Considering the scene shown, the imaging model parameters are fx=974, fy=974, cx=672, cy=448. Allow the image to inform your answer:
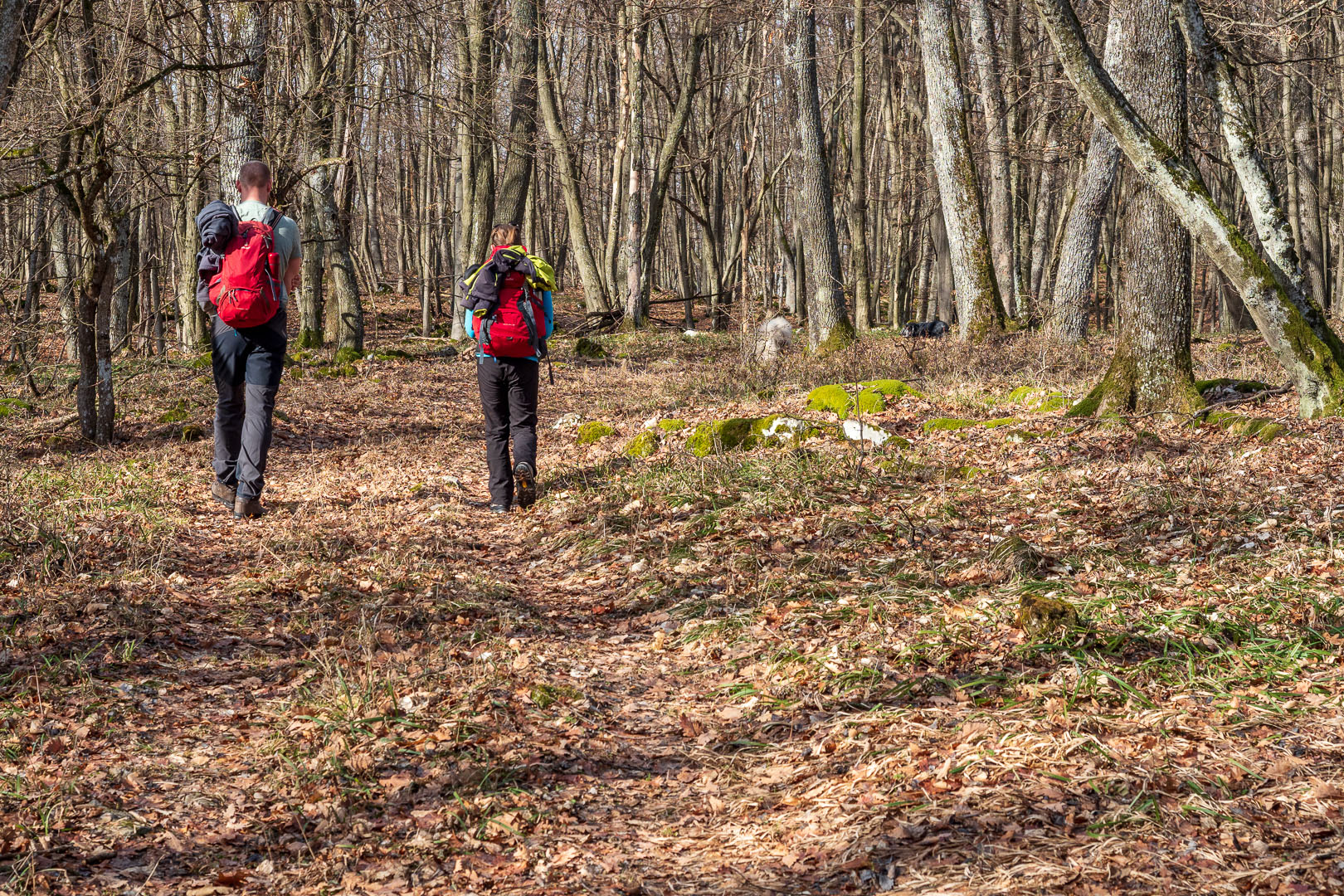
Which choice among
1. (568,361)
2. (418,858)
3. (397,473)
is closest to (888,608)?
(418,858)

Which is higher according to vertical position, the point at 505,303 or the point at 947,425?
the point at 505,303

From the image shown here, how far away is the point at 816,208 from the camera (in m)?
14.1

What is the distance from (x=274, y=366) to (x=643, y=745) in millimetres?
4343

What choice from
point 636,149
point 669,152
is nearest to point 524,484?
point 636,149

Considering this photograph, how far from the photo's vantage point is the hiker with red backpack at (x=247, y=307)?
6.52 meters

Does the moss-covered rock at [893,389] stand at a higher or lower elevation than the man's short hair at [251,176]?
lower

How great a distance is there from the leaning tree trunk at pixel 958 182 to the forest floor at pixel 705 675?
5.70 meters

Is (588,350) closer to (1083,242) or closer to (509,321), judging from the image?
(1083,242)

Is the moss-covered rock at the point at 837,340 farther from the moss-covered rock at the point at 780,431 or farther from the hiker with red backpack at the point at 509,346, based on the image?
the hiker with red backpack at the point at 509,346

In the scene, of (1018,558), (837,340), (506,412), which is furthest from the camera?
(837,340)

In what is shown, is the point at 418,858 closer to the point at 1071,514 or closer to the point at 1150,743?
the point at 1150,743

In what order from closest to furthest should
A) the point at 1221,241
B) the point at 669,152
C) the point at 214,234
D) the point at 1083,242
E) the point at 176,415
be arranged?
1. the point at 214,234
2. the point at 1221,241
3. the point at 176,415
4. the point at 1083,242
5. the point at 669,152

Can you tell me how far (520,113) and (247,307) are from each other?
1238 centimetres

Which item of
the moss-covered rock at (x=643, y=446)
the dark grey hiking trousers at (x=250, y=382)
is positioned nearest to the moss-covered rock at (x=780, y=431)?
the moss-covered rock at (x=643, y=446)
